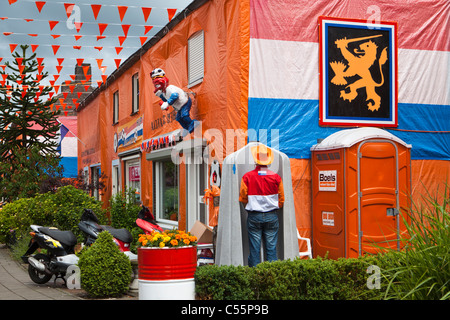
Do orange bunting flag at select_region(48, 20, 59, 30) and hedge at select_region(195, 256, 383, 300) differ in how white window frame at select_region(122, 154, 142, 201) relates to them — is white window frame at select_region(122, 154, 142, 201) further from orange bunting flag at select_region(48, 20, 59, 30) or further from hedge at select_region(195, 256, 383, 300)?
hedge at select_region(195, 256, 383, 300)

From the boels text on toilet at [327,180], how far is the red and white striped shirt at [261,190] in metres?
1.62

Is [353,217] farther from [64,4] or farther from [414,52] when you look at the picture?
[64,4]

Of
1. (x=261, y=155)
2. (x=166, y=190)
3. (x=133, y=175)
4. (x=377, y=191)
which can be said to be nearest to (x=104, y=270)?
(x=261, y=155)

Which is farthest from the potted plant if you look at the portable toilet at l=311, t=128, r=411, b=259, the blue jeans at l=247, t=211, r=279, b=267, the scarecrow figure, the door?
the scarecrow figure

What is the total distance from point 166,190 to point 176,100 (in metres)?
3.76

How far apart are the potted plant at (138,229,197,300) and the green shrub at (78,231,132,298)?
118 cm

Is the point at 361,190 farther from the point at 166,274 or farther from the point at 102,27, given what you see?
the point at 102,27

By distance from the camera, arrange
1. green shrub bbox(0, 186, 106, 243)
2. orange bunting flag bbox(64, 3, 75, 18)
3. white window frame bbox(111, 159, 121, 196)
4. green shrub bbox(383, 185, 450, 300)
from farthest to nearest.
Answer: white window frame bbox(111, 159, 121, 196) < green shrub bbox(0, 186, 106, 243) < orange bunting flag bbox(64, 3, 75, 18) < green shrub bbox(383, 185, 450, 300)

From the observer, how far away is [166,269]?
22.4ft

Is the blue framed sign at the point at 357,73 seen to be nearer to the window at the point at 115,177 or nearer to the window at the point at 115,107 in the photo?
the window at the point at 115,177

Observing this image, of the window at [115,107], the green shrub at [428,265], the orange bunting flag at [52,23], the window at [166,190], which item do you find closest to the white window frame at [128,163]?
the window at [166,190]

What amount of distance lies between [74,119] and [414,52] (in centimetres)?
2301

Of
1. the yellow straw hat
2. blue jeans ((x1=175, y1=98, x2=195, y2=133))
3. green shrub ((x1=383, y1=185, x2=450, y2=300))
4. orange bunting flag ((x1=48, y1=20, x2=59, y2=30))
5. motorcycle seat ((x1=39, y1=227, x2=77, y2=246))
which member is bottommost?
motorcycle seat ((x1=39, y1=227, x2=77, y2=246))

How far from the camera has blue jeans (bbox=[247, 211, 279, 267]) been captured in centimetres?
852
